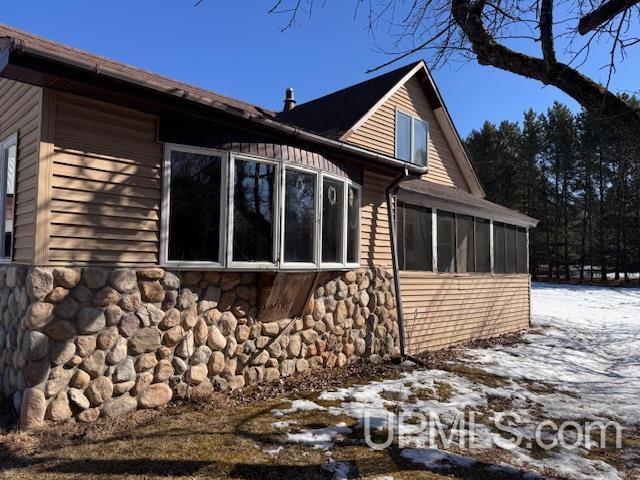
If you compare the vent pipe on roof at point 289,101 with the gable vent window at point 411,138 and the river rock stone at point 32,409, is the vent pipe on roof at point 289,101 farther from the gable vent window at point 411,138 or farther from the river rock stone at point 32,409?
the river rock stone at point 32,409

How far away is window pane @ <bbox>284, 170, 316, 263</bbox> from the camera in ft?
20.0

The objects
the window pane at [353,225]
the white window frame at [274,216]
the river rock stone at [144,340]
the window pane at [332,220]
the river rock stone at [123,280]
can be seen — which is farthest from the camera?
the window pane at [353,225]

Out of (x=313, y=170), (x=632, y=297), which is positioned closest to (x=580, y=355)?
(x=313, y=170)

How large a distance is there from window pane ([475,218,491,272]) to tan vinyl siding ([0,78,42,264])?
381 inches

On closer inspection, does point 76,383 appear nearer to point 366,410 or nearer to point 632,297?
point 366,410

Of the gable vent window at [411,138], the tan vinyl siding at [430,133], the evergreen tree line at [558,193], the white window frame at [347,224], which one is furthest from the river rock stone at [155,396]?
the evergreen tree line at [558,193]

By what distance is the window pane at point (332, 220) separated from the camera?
6703 millimetres

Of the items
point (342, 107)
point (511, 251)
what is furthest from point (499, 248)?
point (342, 107)

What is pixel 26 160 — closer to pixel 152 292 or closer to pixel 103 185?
pixel 103 185

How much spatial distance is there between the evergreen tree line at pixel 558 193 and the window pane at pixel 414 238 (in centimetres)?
2762

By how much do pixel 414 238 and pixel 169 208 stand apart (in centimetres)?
562

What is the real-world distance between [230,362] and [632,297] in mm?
26035

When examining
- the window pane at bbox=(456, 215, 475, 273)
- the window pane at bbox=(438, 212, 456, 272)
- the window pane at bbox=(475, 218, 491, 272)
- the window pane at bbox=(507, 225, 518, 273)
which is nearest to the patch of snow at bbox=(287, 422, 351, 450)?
the window pane at bbox=(438, 212, 456, 272)

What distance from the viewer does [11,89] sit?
→ 5609 millimetres
